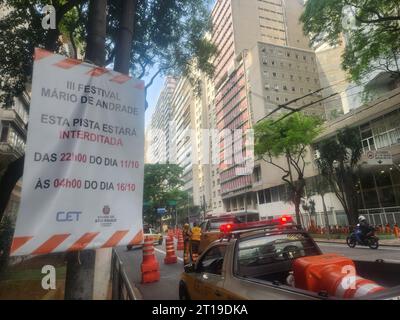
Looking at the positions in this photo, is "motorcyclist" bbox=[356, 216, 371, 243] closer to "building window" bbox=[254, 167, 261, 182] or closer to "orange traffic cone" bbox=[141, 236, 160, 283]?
"orange traffic cone" bbox=[141, 236, 160, 283]

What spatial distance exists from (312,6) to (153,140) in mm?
126298

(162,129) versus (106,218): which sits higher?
(162,129)

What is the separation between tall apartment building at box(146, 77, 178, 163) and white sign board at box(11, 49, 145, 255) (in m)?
117

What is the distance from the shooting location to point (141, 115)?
8.62ft

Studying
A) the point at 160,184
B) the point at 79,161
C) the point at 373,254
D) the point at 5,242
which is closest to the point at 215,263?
the point at 79,161

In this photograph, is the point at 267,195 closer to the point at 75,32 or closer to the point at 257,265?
the point at 75,32

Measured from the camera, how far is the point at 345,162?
24250 mm

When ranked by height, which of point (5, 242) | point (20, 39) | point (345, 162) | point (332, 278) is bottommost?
point (332, 278)

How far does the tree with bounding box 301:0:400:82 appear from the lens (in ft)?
47.1

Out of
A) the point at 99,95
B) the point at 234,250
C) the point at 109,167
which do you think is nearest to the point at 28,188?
the point at 109,167

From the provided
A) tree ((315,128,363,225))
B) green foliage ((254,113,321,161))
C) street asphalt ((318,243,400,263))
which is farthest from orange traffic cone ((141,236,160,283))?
green foliage ((254,113,321,161))

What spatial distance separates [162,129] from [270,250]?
134 m

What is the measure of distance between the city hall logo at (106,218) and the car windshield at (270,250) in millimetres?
2116

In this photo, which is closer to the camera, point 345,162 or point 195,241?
point 195,241
